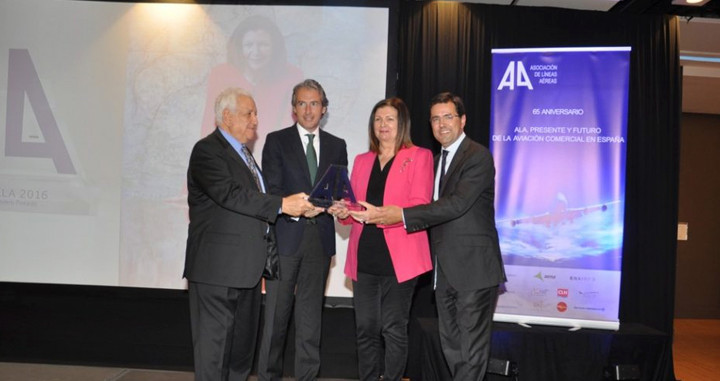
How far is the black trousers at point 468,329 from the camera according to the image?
9.78 ft

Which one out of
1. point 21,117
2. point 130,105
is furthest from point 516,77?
point 21,117

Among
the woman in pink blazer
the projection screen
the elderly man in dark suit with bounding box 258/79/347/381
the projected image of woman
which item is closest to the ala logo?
the projection screen

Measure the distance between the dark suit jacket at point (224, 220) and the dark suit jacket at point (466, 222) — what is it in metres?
0.76

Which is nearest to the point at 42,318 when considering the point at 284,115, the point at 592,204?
the point at 284,115

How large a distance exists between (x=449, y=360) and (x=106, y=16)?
3.73m

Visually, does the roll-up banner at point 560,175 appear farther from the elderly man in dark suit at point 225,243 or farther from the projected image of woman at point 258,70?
the elderly man in dark suit at point 225,243

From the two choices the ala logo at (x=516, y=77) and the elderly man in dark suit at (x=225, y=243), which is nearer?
the elderly man in dark suit at (x=225, y=243)

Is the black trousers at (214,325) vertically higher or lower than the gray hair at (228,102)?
lower

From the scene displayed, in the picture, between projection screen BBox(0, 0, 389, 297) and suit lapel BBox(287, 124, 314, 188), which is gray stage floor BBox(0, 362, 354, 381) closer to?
projection screen BBox(0, 0, 389, 297)

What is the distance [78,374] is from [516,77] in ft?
13.1

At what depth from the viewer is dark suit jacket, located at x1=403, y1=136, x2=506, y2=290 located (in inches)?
117

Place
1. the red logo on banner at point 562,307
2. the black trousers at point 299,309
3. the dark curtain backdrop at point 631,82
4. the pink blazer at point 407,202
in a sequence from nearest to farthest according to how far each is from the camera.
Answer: the pink blazer at point 407,202
the black trousers at point 299,309
the red logo on banner at point 562,307
the dark curtain backdrop at point 631,82

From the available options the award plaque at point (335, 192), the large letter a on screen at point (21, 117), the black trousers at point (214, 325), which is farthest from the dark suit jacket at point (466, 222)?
the large letter a on screen at point (21, 117)

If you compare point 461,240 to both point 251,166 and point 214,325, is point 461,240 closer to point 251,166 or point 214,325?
point 251,166
